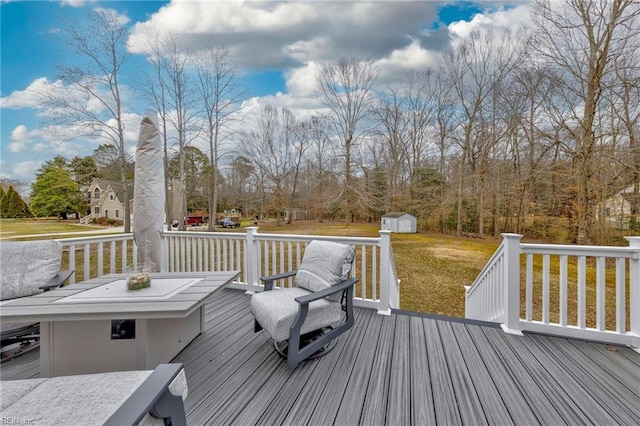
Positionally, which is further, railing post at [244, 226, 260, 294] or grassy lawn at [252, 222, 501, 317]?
grassy lawn at [252, 222, 501, 317]

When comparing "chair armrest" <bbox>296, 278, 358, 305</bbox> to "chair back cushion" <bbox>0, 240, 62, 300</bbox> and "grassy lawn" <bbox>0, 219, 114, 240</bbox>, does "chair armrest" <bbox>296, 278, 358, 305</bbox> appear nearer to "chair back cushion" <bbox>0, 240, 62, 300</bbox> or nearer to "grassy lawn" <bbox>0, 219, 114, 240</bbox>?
"chair back cushion" <bbox>0, 240, 62, 300</bbox>

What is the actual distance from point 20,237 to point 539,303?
10774 mm

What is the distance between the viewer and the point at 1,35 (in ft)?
11.8

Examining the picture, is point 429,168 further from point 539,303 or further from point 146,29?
point 146,29

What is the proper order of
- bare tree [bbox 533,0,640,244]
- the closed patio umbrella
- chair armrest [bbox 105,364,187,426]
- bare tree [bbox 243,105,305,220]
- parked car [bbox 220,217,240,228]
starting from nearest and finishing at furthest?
chair armrest [bbox 105,364,187,426] → the closed patio umbrella → bare tree [bbox 533,0,640,244] → parked car [bbox 220,217,240,228] → bare tree [bbox 243,105,305,220]

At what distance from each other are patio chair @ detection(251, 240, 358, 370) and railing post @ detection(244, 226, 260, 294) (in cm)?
121

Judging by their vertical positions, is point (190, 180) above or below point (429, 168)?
below

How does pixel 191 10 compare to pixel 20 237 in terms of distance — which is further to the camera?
pixel 191 10

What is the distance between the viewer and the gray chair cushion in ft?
6.88

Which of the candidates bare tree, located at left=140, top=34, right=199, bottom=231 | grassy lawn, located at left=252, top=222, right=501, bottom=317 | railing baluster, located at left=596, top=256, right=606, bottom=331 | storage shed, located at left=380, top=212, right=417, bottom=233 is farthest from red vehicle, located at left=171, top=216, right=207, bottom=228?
railing baluster, located at left=596, top=256, right=606, bottom=331

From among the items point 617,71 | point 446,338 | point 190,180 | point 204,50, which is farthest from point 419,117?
point 446,338

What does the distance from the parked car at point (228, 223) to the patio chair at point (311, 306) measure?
32.5ft

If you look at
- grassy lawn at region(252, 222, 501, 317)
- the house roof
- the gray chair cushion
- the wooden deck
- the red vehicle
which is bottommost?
grassy lawn at region(252, 222, 501, 317)

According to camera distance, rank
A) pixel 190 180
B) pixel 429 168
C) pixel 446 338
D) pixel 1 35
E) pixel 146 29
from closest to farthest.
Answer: pixel 446 338
pixel 1 35
pixel 146 29
pixel 190 180
pixel 429 168
